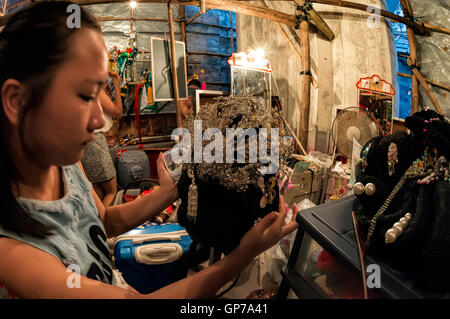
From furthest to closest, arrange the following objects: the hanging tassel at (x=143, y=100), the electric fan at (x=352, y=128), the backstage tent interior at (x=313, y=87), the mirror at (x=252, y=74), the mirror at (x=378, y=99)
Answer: the hanging tassel at (x=143, y=100) < the mirror at (x=252, y=74) < the mirror at (x=378, y=99) < the electric fan at (x=352, y=128) < the backstage tent interior at (x=313, y=87)

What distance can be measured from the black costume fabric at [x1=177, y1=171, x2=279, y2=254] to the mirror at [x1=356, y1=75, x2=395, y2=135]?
343cm

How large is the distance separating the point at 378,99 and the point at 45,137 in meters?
4.52

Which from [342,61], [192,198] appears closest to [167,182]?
[192,198]

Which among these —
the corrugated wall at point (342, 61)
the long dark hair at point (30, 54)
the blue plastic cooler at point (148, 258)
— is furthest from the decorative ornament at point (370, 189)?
the corrugated wall at point (342, 61)

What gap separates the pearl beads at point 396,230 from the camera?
0.79 m

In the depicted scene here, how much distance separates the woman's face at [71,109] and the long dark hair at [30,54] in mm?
19

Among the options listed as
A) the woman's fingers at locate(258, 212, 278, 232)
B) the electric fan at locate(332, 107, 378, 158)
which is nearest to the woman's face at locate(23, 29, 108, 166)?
the woman's fingers at locate(258, 212, 278, 232)

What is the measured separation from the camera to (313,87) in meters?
5.10

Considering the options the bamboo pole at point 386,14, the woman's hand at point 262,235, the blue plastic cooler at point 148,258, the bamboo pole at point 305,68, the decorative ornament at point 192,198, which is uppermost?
the bamboo pole at point 386,14

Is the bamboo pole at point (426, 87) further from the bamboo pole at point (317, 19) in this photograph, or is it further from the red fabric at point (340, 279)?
the red fabric at point (340, 279)

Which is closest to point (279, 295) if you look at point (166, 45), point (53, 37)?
point (53, 37)

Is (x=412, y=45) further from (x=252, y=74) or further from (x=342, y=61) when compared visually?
(x=252, y=74)

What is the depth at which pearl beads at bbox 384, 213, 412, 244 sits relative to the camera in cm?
79
